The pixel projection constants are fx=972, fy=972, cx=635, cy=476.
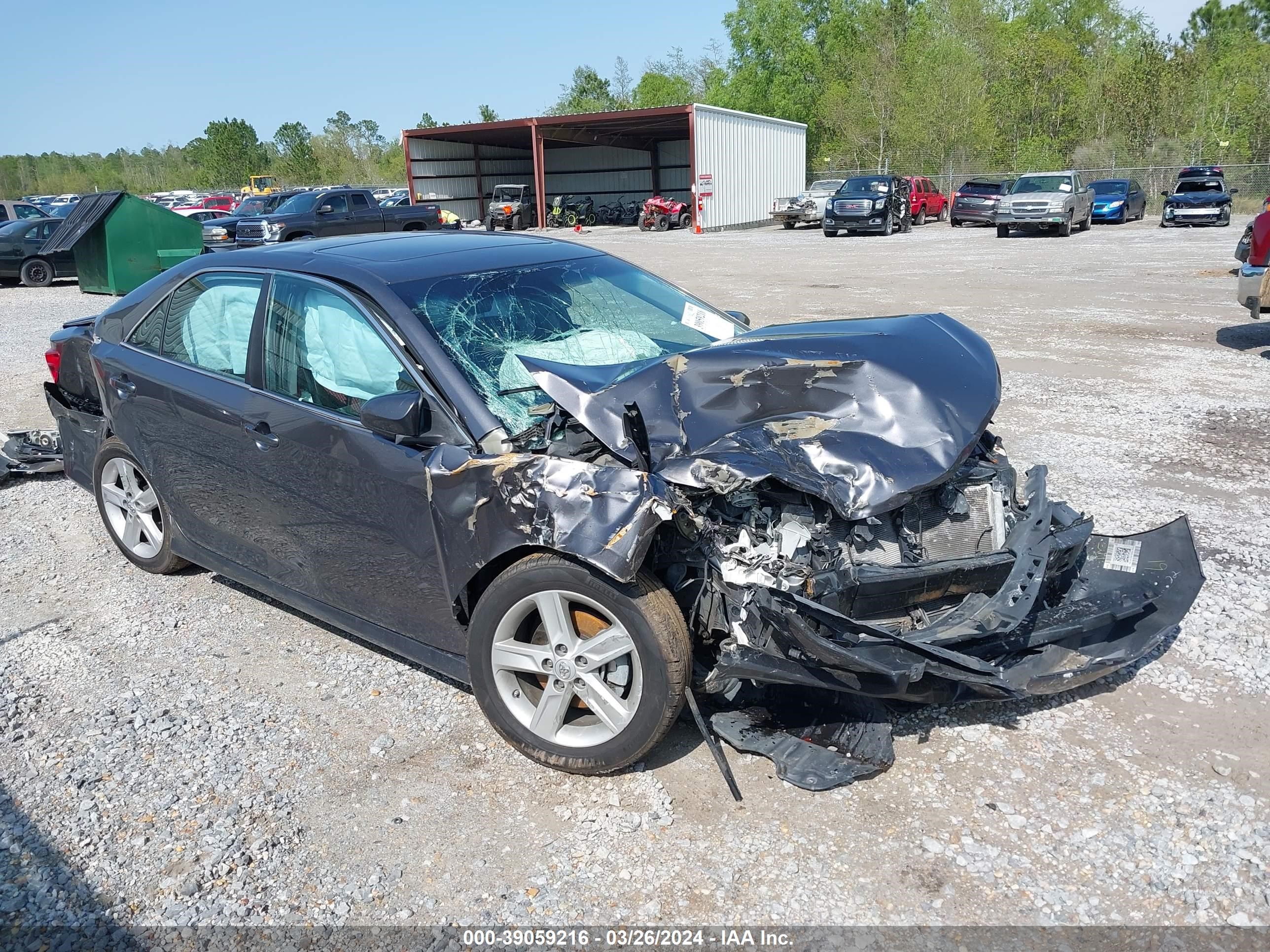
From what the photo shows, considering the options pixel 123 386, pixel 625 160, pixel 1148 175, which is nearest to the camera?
pixel 123 386

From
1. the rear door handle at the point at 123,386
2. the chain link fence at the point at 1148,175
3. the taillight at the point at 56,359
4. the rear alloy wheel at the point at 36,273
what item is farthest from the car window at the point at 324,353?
the chain link fence at the point at 1148,175

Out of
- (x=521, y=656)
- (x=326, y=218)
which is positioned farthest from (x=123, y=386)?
(x=326, y=218)

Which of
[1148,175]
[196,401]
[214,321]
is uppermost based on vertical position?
[1148,175]

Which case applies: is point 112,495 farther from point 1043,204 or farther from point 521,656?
point 1043,204

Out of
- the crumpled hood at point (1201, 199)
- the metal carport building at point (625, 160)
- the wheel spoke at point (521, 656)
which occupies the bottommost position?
the wheel spoke at point (521, 656)

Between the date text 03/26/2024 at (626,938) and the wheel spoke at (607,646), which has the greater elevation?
the wheel spoke at (607,646)

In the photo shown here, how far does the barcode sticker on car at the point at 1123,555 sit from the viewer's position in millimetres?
3865

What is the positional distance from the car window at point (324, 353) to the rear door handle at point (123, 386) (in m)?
1.05

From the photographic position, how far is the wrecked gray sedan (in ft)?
9.89

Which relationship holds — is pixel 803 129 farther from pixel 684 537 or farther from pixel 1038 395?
pixel 684 537

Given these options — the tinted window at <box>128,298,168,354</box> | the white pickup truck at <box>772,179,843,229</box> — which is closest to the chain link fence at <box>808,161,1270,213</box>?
the white pickup truck at <box>772,179,843,229</box>

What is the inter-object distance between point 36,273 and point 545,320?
843 inches

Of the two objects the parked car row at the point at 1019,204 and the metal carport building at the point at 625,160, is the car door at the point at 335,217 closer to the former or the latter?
the metal carport building at the point at 625,160

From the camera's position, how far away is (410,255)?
413 cm
